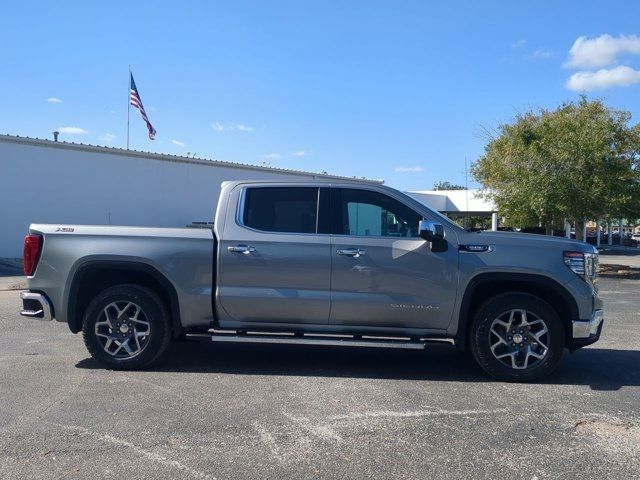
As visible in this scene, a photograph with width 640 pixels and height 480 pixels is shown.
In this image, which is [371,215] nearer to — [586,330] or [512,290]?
[512,290]

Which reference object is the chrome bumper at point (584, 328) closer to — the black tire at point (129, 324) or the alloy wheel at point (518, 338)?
the alloy wheel at point (518, 338)

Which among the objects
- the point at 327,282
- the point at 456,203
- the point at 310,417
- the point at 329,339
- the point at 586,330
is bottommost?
the point at 310,417

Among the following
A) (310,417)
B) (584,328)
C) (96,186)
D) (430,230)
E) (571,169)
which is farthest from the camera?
(96,186)

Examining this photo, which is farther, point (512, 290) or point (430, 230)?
point (512, 290)

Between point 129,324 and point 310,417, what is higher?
point 129,324

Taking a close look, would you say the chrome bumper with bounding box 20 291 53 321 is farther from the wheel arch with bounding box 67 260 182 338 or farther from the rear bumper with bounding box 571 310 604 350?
the rear bumper with bounding box 571 310 604 350

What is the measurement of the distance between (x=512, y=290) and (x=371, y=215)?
1.69 m

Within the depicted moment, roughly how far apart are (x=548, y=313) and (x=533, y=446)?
198 cm

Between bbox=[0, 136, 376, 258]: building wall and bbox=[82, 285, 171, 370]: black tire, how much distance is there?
18.7 metres

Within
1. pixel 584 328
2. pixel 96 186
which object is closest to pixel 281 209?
pixel 584 328

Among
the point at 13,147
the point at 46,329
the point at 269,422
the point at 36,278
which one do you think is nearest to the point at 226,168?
the point at 13,147

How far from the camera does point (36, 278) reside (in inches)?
258

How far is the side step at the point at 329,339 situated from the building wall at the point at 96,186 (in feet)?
64.0

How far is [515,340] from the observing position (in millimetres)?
6281
